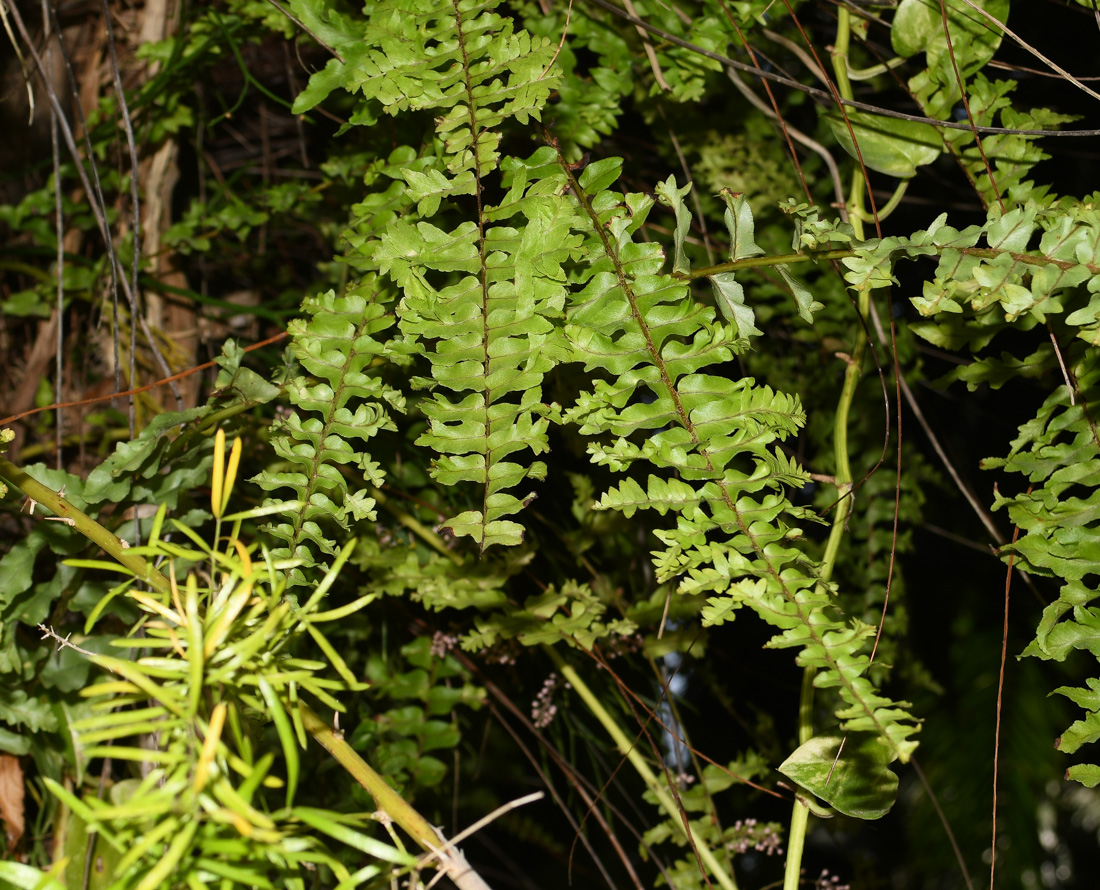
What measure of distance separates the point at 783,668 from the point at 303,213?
1.05m

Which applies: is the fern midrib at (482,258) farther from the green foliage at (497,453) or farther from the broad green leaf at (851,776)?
the broad green leaf at (851,776)

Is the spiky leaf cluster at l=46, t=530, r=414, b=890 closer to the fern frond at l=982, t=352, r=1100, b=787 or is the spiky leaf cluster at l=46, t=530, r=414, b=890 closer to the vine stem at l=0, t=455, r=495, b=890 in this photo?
the vine stem at l=0, t=455, r=495, b=890

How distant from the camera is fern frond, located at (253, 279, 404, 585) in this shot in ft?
1.72

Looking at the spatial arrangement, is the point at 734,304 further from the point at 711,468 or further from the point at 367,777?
the point at 367,777

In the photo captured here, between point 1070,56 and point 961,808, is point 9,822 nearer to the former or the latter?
point 961,808

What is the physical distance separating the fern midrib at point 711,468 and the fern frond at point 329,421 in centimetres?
17

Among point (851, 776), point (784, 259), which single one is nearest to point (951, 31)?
point (784, 259)

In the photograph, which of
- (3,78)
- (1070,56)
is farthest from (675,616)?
(1070,56)

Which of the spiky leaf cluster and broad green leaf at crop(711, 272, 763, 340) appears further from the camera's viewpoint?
broad green leaf at crop(711, 272, 763, 340)

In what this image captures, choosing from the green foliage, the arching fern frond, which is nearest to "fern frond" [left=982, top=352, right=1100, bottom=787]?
the green foliage

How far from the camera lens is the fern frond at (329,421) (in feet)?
1.72

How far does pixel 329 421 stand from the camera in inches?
21.3

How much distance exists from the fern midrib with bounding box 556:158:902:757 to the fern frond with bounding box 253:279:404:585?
0.54 feet

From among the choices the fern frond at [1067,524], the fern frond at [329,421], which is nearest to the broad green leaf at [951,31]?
the fern frond at [1067,524]
